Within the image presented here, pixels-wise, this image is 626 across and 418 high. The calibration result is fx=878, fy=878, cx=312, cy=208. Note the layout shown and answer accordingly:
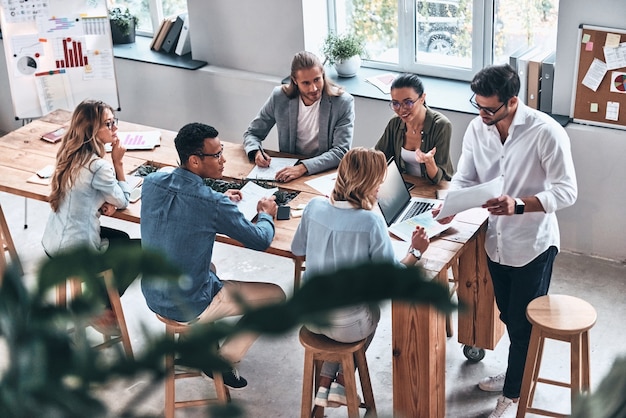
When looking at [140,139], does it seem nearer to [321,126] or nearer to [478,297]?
[321,126]

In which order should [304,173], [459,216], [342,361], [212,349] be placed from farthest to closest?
1. [304,173]
2. [459,216]
3. [342,361]
4. [212,349]

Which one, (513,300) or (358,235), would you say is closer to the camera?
(358,235)

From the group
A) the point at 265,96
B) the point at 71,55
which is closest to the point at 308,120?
the point at 265,96

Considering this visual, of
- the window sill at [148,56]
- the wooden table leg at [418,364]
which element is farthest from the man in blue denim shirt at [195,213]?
the window sill at [148,56]

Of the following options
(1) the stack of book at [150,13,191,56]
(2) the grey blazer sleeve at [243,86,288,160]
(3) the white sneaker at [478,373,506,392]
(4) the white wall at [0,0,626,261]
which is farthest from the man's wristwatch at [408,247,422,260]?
(1) the stack of book at [150,13,191,56]

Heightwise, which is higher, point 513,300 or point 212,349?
point 212,349

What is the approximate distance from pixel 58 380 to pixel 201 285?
294 centimetres

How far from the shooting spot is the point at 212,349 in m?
0.26

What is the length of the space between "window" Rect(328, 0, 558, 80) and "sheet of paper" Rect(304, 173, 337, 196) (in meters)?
1.54

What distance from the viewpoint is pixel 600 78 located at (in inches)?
165

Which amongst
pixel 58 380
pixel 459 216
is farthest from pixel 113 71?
pixel 58 380

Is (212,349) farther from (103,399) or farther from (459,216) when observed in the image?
(459,216)

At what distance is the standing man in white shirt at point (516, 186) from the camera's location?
9.70ft

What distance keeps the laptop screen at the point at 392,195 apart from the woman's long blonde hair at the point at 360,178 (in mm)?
416
